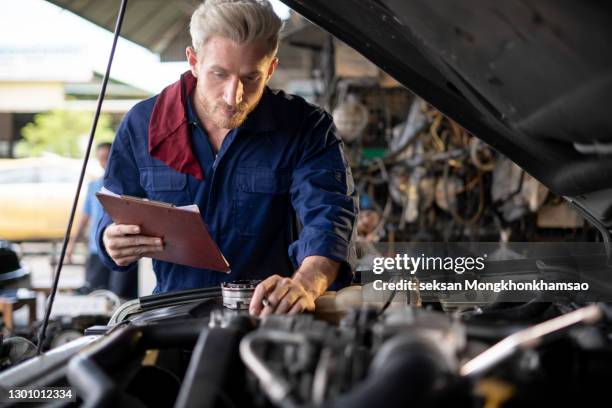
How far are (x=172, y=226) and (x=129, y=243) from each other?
0.46 feet

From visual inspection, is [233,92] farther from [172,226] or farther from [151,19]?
[151,19]

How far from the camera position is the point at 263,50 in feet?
5.57

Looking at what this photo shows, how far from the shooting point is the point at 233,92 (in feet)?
5.47

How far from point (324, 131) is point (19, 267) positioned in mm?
1174

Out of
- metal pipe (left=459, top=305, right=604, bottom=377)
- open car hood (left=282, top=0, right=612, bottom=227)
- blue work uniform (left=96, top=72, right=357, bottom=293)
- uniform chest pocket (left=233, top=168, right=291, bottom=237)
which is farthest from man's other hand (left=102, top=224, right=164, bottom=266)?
→ metal pipe (left=459, top=305, right=604, bottom=377)

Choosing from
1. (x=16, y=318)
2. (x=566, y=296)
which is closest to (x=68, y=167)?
(x=16, y=318)

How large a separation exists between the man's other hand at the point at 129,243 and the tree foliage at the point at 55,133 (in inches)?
428

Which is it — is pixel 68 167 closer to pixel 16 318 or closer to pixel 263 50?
pixel 16 318

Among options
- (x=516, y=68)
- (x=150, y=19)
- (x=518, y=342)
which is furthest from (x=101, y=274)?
(x=518, y=342)

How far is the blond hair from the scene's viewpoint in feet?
5.46

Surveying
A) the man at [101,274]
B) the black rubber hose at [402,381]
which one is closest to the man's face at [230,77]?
the black rubber hose at [402,381]

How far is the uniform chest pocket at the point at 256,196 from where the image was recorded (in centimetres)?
187

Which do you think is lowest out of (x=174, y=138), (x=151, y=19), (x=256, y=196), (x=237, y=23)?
(x=256, y=196)

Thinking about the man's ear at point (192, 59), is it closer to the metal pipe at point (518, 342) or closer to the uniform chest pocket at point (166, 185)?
the uniform chest pocket at point (166, 185)
